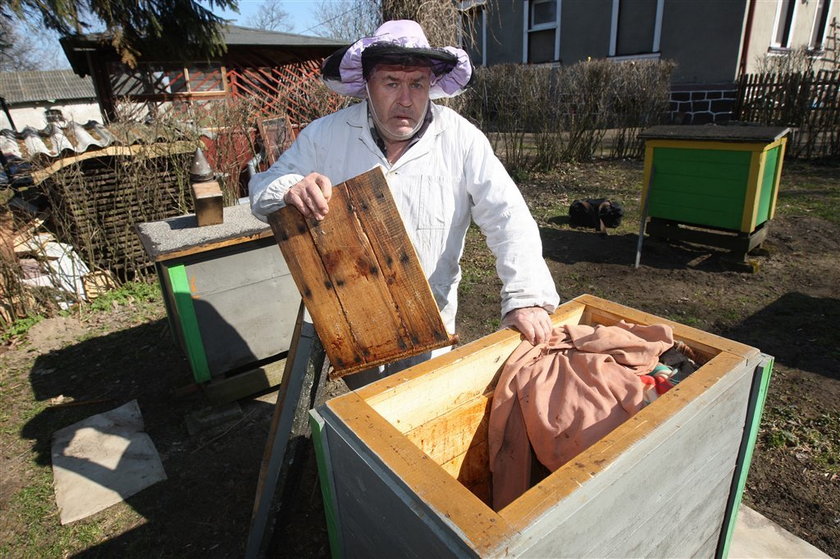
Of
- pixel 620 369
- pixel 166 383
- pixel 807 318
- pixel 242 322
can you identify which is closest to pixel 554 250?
pixel 807 318

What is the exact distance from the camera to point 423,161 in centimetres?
191

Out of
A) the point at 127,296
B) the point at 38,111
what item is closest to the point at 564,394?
the point at 127,296

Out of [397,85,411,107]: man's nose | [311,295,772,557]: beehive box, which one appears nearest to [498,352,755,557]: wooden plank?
[311,295,772,557]: beehive box

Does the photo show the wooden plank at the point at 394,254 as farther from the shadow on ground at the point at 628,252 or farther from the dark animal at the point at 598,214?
the dark animal at the point at 598,214

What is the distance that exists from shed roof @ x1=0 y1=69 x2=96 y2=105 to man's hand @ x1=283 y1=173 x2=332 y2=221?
4141 centimetres

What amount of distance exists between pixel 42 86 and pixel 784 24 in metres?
46.3

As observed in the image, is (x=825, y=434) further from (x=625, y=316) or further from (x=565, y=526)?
(x=565, y=526)

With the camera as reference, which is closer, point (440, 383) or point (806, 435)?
point (440, 383)

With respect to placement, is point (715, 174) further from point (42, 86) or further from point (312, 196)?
point (42, 86)

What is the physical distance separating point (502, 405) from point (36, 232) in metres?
5.37

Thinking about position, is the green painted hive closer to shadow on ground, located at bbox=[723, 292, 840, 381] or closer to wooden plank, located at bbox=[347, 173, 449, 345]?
shadow on ground, located at bbox=[723, 292, 840, 381]

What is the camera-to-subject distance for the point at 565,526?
0.92 metres

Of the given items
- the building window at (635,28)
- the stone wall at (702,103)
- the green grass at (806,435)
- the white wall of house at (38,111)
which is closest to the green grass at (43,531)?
the green grass at (806,435)

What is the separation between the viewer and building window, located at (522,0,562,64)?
13.3 meters
